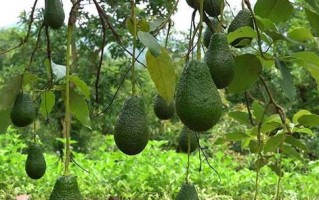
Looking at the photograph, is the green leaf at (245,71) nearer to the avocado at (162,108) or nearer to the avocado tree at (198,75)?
the avocado tree at (198,75)

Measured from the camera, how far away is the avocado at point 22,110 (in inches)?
35.7

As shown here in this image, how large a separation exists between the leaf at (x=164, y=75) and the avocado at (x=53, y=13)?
405 millimetres

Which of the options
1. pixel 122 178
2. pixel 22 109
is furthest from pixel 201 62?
pixel 122 178

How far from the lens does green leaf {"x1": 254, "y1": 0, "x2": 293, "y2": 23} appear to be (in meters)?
0.70

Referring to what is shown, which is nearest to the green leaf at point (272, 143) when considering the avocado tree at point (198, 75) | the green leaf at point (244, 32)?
the avocado tree at point (198, 75)

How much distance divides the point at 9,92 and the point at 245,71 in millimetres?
391

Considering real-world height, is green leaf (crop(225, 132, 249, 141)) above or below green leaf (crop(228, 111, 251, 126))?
below

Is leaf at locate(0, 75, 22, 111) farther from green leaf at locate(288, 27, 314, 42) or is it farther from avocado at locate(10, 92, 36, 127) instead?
green leaf at locate(288, 27, 314, 42)

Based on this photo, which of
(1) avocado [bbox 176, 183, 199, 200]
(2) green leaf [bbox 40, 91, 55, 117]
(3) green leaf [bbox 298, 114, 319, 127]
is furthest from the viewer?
(2) green leaf [bbox 40, 91, 55, 117]

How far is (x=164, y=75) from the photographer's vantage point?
566 mm

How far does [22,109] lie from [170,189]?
1.32 m

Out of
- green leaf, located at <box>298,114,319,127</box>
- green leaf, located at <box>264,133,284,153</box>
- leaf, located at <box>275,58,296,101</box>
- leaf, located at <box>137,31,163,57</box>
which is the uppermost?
leaf, located at <box>137,31,163,57</box>

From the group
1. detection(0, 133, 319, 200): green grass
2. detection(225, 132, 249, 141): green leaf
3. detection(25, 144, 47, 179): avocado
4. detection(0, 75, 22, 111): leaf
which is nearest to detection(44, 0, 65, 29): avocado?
detection(0, 75, 22, 111): leaf

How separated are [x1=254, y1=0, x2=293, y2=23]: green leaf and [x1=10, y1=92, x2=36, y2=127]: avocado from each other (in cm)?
39
